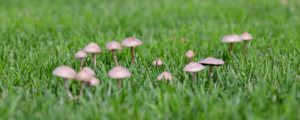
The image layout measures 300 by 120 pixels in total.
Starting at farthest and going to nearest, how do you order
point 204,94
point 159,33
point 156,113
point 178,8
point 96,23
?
1. point 178,8
2. point 96,23
3. point 159,33
4. point 204,94
5. point 156,113

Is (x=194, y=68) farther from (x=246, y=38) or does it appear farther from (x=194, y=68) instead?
(x=246, y=38)

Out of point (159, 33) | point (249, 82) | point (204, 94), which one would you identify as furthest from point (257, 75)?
point (159, 33)

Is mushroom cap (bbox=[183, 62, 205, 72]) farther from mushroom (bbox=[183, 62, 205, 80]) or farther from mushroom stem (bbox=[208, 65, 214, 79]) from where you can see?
mushroom stem (bbox=[208, 65, 214, 79])

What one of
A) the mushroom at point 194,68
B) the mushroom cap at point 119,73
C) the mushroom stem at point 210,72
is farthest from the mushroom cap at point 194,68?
the mushroom cap at point 119,73

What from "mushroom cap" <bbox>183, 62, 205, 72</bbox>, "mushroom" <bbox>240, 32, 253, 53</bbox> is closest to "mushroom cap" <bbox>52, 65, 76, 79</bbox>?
"mushroom cap" <bbox>183, 62, 205, 72</bbox>

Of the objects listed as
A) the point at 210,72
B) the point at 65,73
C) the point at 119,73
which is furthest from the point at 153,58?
the point at 65,73

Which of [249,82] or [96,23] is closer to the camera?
[249,82]

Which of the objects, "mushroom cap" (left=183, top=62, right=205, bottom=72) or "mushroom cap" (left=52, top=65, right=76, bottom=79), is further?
"mushroom cap" (left=183, top=62, right=205, bottom=72)

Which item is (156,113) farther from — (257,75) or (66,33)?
(66,33)
